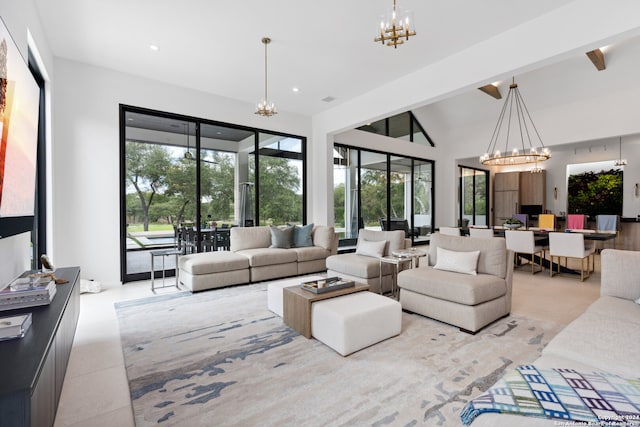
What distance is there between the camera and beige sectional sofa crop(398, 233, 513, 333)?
2932 mm

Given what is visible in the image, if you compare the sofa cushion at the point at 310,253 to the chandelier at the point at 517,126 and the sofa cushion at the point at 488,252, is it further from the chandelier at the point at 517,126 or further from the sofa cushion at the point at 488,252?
the chandelier at the point at 517,126

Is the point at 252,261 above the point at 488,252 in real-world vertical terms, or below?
below

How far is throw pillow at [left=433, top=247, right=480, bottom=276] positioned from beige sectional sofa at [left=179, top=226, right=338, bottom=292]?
246 centimetres

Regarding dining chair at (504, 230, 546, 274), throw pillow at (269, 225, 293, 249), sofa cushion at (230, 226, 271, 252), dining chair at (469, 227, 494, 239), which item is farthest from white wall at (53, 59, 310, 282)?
dining chair at (504, 230, 546, 274)

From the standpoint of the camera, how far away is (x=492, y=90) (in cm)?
713

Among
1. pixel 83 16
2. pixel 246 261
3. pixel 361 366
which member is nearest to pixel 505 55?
pixel 361 366

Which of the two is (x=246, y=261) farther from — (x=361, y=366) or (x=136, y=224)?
(x=361, y=366)

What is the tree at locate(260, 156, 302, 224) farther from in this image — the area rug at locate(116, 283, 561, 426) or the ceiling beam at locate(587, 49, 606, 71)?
the ceiling beam at locate(587, 49, 606, 71)

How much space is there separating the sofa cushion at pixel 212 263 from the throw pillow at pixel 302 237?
1.17 meters

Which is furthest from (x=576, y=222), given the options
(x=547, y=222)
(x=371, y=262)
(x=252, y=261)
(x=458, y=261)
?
(x=252, y=261)

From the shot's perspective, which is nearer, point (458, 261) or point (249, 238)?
point (458, 261)

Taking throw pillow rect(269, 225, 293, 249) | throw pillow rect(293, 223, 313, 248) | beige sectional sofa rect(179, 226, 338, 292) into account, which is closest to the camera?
beige sectional sofa rect(179, 226, 338, 292)

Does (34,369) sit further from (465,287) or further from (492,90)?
(492,90)

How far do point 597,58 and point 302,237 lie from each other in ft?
20.1
